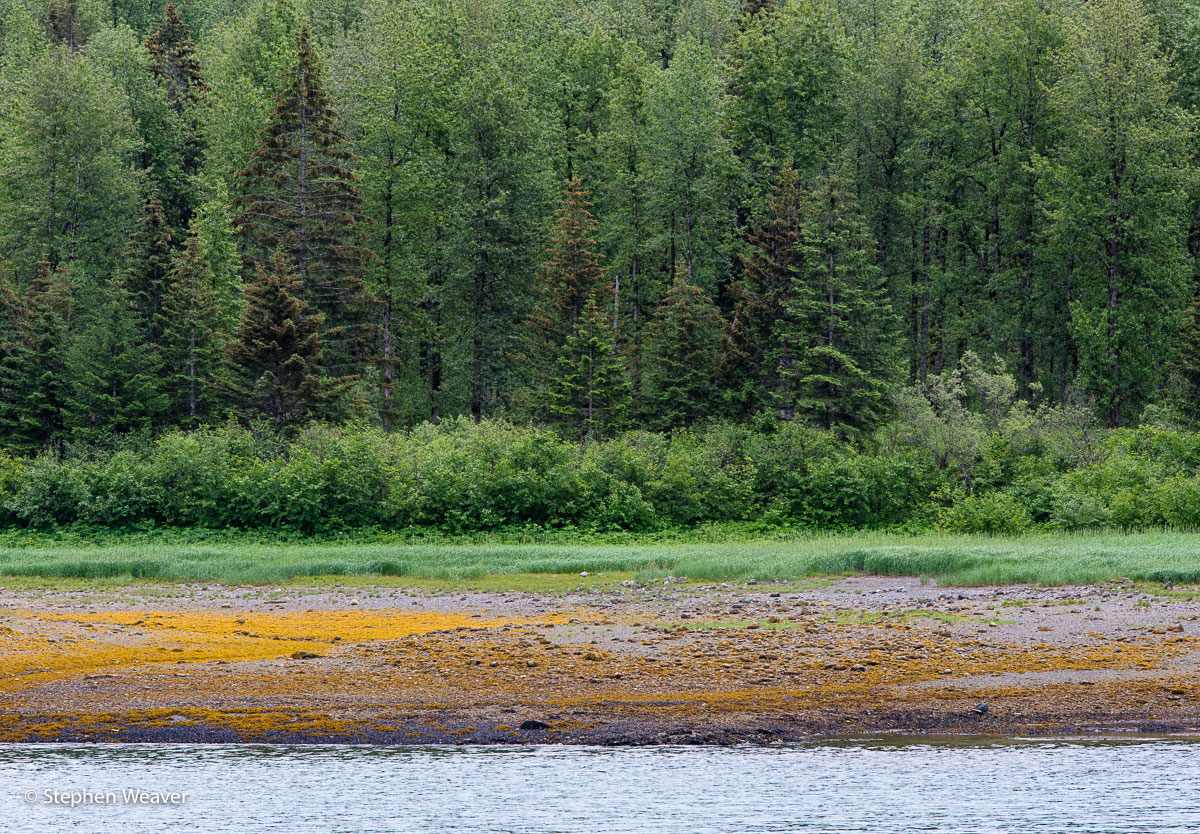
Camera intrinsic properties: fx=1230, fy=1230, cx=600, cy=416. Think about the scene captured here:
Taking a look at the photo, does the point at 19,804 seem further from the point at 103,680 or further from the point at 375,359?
the point at 375,359

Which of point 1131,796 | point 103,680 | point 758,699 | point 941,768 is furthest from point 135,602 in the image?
point 1131,796

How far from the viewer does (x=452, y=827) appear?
1185 centimetres

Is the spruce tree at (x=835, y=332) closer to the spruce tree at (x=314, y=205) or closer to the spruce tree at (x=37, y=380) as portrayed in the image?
the spruce tree at (x=314, y=205)

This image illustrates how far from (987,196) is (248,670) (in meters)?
47.6

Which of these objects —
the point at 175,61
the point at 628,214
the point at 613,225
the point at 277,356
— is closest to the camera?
the point at 277,356

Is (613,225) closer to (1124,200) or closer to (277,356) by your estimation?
(277,356)

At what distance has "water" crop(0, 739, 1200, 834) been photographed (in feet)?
38.6

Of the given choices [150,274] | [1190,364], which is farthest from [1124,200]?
[150,274]

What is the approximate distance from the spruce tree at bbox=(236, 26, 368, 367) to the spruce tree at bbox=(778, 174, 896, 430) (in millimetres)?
19362

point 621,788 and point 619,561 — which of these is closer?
point 621,788

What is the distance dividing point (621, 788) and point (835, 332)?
116 ft

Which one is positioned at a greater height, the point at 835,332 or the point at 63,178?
the point at 63,178

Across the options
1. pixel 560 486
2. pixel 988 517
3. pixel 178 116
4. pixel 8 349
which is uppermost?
pixel 178 116

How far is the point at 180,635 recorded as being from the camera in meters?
20.1
